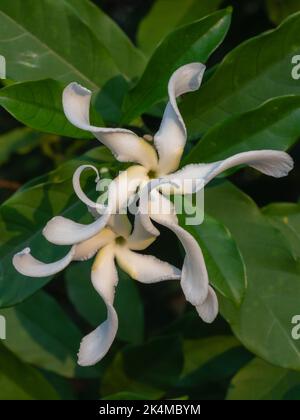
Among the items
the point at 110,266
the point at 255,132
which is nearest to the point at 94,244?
the point at 110,266

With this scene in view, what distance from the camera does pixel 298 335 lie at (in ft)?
3.45

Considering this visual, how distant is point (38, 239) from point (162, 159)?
0.73ft

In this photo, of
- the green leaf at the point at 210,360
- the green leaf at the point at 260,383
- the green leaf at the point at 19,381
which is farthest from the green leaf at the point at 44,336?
the green leaf at the point at 260,383

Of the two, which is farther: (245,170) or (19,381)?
(245,170)

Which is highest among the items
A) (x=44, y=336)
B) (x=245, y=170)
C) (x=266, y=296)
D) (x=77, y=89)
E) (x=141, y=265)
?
(x=77, y=89)

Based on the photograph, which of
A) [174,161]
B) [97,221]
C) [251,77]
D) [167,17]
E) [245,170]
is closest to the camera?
[97,221]

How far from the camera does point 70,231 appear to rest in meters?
0.84

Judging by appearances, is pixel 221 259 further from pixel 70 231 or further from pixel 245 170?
pixel 245 170

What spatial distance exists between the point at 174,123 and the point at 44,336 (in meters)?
0.66

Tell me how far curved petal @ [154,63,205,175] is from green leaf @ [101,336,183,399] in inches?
18.2

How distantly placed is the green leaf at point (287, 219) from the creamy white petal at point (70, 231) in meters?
0.40

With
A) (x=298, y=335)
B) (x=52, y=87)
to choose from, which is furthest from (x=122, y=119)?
(x=298, y=335)

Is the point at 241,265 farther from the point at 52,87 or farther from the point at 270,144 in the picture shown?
the point at 52,87

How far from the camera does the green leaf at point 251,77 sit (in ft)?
3.30
